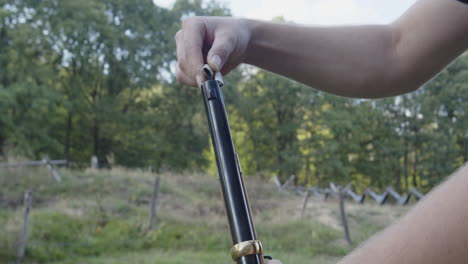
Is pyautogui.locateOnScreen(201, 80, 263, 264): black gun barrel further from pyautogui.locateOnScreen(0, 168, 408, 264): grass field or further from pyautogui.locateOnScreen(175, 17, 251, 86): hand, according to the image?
pyautogui.locateOnScreen(0, 168, 408, 264): grass field

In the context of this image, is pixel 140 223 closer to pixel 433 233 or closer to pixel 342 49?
pixel 342 49

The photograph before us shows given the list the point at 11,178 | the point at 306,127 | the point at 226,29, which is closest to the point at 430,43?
the point at 226,29

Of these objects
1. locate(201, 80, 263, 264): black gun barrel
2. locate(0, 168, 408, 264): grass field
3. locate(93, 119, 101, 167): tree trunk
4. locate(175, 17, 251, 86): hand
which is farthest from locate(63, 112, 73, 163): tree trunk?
locate(201, 80, 263, 264): black gun barrel

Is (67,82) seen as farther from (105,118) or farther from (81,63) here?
→ (105,118)

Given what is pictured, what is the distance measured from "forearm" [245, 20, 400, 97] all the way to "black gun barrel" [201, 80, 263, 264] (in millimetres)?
256

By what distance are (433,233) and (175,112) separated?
20.0 metres

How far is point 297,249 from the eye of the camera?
23.5 feet

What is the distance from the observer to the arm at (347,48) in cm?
73

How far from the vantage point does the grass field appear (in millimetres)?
6332

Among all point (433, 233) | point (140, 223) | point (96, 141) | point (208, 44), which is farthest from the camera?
point (96, 141)

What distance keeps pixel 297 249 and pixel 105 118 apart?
1324 cm

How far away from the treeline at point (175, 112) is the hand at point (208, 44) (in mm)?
15863

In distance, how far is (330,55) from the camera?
2.68 feet

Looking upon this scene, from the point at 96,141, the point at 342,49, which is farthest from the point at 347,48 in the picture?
Result: the point at 96,141
